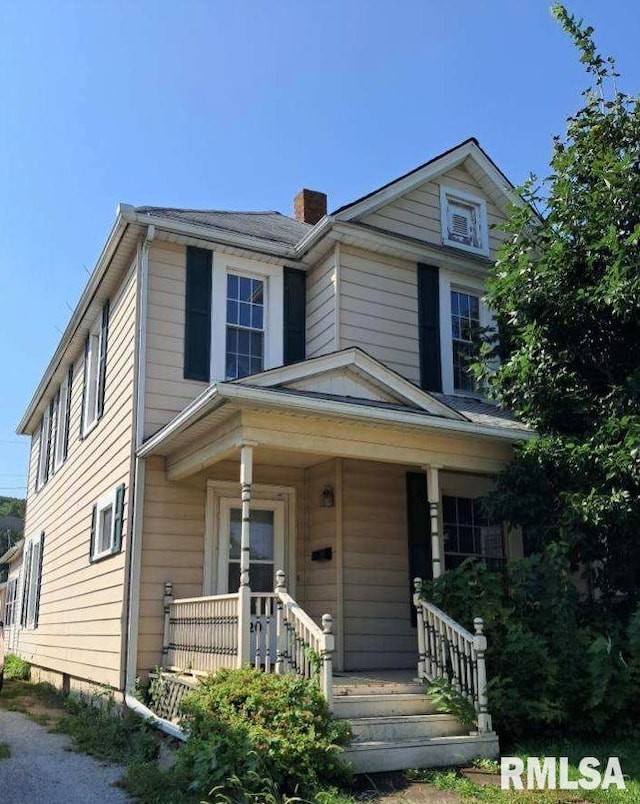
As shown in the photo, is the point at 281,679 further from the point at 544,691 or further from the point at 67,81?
the point at 67,81

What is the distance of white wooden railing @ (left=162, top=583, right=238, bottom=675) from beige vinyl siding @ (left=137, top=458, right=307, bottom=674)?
5.3 inches

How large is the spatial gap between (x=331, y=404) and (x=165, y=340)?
9.76ft

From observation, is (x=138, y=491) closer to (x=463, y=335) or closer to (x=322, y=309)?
(x=322, y=309)

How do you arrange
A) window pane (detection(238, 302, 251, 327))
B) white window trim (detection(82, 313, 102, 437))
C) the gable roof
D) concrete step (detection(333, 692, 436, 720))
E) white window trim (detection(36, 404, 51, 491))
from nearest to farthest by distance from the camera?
1. concrete step (detection(333, 692, 436, 720))
2. window pane (detection(238, 302, 251, 327))
3. the gable roof
4. white window trim (detection(82, 313, 102, 437))
5. white window trim (detection(36, 404, 51, 491))

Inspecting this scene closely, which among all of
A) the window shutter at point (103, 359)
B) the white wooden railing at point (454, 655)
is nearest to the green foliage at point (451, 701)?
the white wooden railing at point (454, 655)

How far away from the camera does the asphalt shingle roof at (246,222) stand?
10555mm

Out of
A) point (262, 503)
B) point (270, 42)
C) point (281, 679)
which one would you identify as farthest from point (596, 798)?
point (270, 42)

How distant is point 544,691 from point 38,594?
1206 centimetres

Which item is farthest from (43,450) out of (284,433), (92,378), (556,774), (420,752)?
(556,774)

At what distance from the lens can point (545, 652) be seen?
7.46m

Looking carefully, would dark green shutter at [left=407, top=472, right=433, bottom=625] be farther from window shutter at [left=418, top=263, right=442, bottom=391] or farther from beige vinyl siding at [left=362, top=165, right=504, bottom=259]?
beige vinyl siding at [left=362, top=165, right=504, bottom=259]

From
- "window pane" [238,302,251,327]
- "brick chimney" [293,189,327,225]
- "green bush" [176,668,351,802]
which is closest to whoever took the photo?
"green bush" [176,668,351,802]

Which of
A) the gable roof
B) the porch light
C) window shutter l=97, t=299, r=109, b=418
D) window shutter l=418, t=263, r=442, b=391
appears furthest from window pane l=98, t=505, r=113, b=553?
the gable roof

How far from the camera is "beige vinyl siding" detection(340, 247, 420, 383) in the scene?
35.6 feet
